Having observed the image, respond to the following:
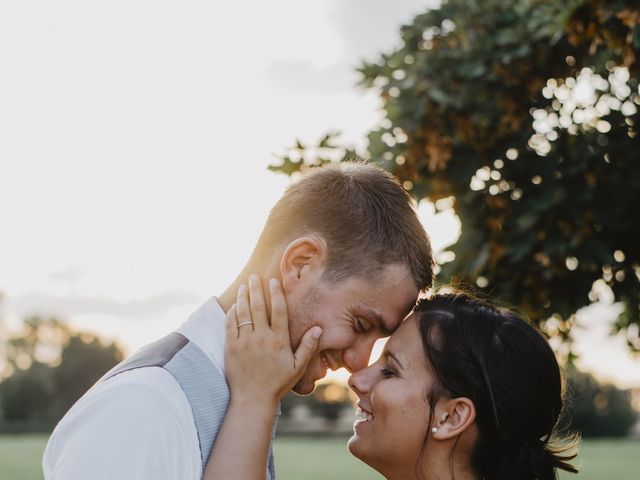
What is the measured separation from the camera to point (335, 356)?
288 cm

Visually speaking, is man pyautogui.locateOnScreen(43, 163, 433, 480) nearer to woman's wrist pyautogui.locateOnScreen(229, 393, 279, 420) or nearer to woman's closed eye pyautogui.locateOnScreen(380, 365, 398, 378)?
woman's wrist pyautogui.locateOnScreen(229, 393, 279, 420)

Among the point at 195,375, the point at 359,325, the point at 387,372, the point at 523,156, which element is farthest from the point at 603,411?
the point at 195,375

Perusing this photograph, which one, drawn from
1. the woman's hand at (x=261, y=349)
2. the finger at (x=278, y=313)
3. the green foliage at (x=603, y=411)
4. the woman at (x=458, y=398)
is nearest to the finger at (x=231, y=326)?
the woman's hand at (x=261, y=349)

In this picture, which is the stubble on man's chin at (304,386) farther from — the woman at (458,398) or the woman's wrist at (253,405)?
the woman's wrist at (253,405)

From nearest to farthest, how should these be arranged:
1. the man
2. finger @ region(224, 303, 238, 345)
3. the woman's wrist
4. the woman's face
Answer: the man
the woman's wrist
finger @ region(224, 303, 238, 345)
the woman's face

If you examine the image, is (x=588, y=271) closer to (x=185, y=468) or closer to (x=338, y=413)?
(x=185, y=468)

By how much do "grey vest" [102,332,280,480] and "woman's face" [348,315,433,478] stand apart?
2.54 feet

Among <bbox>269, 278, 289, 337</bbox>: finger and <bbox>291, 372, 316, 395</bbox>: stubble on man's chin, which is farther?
<bbox>291, 372, 316, 395</bbox>: stubble on man's chin

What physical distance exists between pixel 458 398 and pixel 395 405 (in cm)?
25

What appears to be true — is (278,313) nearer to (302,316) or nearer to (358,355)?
(302,316)

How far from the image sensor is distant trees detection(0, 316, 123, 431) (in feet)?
245

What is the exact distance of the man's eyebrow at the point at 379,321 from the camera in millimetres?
2803

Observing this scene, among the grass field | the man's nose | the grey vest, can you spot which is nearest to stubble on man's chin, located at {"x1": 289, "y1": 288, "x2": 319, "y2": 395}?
the man's nose

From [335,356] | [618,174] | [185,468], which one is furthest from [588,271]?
[185,468]
